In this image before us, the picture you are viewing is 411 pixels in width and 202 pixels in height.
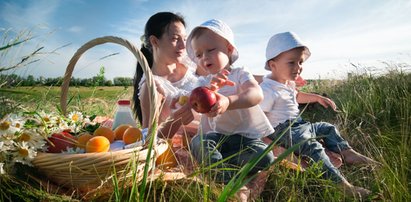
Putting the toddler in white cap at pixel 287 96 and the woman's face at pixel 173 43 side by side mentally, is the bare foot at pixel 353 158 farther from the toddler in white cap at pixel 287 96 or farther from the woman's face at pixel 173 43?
the woman's face at pixel 173 43

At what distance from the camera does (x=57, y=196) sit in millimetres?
1644

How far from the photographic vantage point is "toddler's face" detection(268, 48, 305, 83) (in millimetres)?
2895

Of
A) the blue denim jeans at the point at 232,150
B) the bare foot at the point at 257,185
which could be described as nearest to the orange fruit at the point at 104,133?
the blue denim jeans at the point at 232,150

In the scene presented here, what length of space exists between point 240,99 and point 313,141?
96cm

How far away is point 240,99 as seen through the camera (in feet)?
6.16

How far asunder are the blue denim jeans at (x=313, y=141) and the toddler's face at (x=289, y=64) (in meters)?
0.36

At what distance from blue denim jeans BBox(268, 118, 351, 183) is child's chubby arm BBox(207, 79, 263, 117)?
356 mm

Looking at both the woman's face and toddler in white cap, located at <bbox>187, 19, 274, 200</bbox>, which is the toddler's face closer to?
toddler in white cap, located at <bbox>187, 19, 274, 200</bbox>

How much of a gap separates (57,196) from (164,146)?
54cm

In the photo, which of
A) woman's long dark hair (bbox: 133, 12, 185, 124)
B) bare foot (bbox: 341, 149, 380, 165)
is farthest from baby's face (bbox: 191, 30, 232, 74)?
bare foot (bbox: 341, 149, 380, 165)

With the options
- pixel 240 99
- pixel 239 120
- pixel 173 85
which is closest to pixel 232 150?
pixel 239 120

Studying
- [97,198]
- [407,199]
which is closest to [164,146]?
[97,198]

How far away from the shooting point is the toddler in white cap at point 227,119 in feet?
6.83

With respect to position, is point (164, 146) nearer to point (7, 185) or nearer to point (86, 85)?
point (7, 185)
